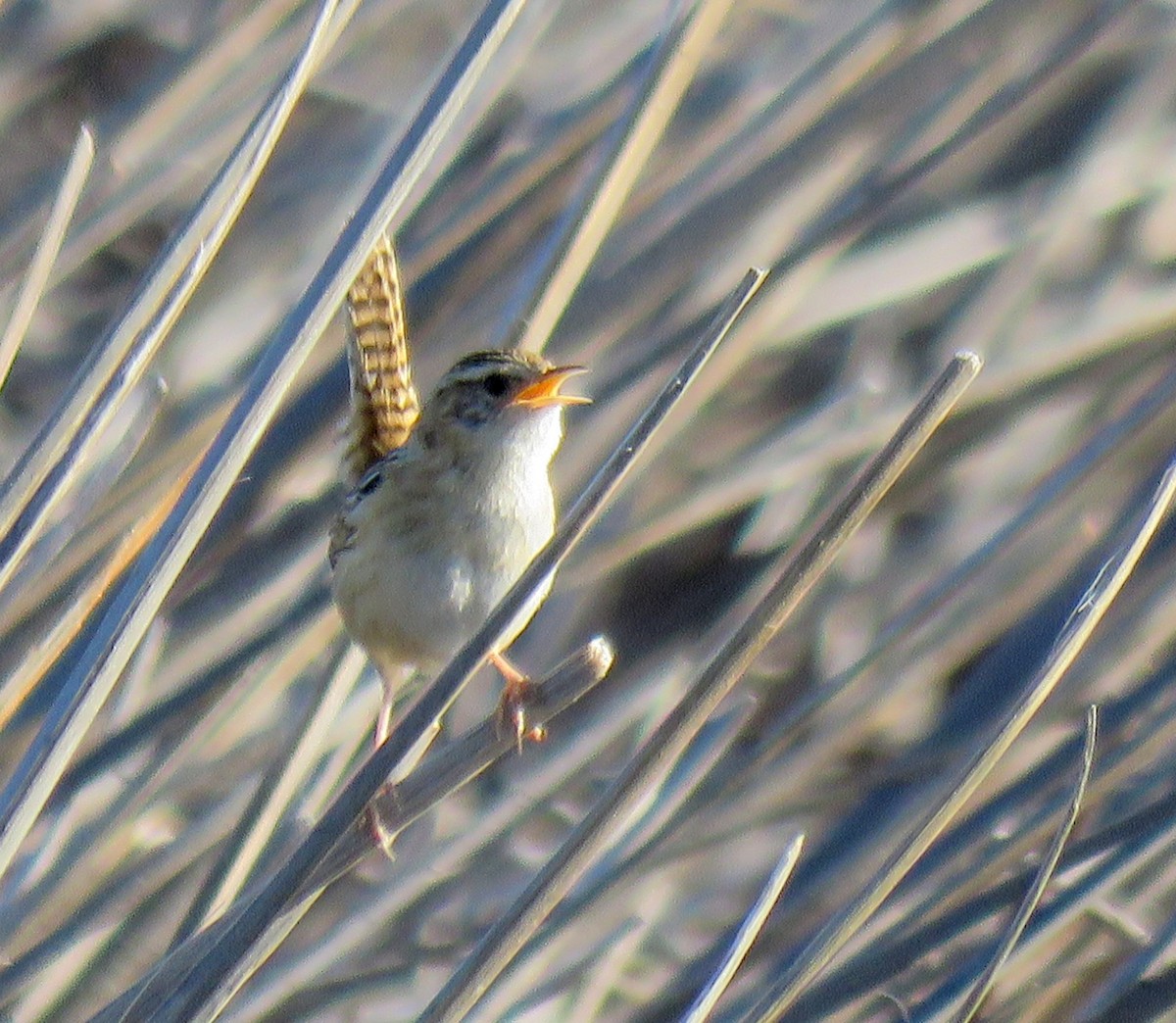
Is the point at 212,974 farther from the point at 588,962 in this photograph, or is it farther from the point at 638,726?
the point at 638,726

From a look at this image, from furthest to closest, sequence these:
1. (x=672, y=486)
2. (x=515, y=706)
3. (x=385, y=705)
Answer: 1. (x=672, y=486)
2. (x=385, y=705)
3. (x=515, y=706)

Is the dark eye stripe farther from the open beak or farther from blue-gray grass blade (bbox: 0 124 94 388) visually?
blue-gray grass blade (bbox: 0 124 94 388)

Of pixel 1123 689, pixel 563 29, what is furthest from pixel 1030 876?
pixel 563 29

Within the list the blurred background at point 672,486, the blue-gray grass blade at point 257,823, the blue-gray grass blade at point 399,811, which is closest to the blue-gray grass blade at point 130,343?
the blurred background at point 672,486

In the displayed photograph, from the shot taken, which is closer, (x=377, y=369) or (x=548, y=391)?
(x=548, y=391)

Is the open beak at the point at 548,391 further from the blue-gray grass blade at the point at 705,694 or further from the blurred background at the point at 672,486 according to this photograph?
the blue-gray grass blade at the point at 705,694

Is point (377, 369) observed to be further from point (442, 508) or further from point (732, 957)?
point (732, 957)

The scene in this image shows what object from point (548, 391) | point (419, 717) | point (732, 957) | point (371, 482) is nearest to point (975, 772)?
point (732, 957)
